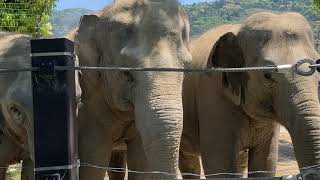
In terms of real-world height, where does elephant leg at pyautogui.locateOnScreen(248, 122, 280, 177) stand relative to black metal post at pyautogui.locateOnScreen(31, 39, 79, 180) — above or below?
below

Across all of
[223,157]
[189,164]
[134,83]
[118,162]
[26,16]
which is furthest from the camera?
[26,16]

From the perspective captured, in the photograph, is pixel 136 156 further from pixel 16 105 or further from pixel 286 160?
pixel 286 160

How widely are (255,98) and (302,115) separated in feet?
2.20

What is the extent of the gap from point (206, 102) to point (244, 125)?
376 millimetres

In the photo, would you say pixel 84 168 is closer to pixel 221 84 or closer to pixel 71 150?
pixel 221 84

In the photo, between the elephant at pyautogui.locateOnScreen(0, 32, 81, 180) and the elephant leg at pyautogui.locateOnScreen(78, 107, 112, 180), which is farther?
the elephant leg at pyautogui.locateOnScreen(78, 107, 112, 180)

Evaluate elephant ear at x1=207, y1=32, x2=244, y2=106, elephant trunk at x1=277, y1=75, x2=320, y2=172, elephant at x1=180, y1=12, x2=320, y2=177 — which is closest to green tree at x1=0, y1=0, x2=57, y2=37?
elephant at x1=180, y1=12, x2=320, y2=177

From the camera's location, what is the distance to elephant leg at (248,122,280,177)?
564cm

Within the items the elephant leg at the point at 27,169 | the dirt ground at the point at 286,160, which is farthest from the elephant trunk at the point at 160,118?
the dirt ground at the point at 286,160

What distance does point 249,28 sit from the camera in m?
4.99

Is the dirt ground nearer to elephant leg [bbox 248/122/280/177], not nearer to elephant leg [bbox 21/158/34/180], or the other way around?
elephant leg [bbox 248/122/280/177]

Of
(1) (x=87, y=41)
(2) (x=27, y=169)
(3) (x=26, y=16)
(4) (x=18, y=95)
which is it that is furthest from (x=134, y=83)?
(3) (x=26, y=16)

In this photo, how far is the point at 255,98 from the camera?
4.91 m

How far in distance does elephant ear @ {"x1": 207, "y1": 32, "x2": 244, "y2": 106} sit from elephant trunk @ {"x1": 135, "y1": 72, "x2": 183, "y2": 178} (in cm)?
82
